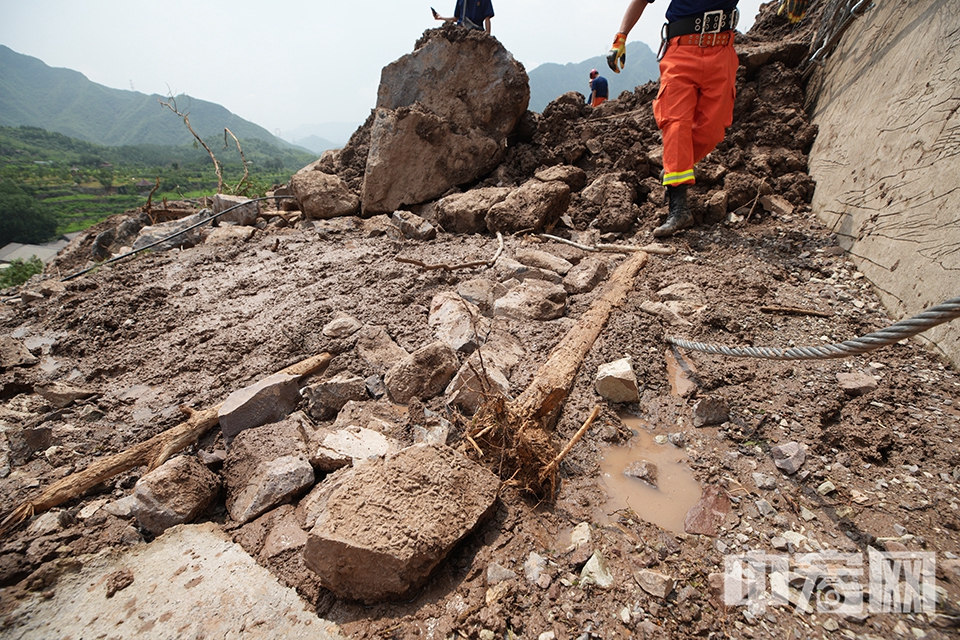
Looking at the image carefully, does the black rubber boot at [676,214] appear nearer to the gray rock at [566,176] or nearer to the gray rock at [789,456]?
the gray rock at [566,176]

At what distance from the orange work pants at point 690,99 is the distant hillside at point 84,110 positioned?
56353 millimetres

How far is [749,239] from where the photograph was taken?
346cm

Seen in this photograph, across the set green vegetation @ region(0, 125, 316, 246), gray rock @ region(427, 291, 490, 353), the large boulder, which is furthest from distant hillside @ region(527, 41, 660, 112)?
gray rock @ region(427, 291, 490, 353)

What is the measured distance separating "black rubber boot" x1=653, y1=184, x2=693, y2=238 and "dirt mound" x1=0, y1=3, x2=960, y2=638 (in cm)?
13

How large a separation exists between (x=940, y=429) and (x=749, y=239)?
2191 millimetres

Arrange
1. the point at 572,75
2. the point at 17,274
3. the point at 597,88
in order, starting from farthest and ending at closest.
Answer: the point at 572,75
the point at 597,88
the point at 17,274

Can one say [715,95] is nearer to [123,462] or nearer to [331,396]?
[331,396]

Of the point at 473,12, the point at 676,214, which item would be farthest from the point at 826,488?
the point at 473,12

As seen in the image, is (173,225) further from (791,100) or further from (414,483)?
(791,100)

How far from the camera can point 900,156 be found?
2.63 meters

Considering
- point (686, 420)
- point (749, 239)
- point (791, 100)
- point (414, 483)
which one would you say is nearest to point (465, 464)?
point (414, 483)

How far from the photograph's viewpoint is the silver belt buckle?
309cm

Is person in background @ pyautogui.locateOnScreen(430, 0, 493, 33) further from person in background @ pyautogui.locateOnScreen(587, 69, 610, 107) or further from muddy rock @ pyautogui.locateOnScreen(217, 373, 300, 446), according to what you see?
muddy rock @ pyautogui.locateOnScreen(217, 373, 300, 446)

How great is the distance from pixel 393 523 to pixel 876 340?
1753mm
